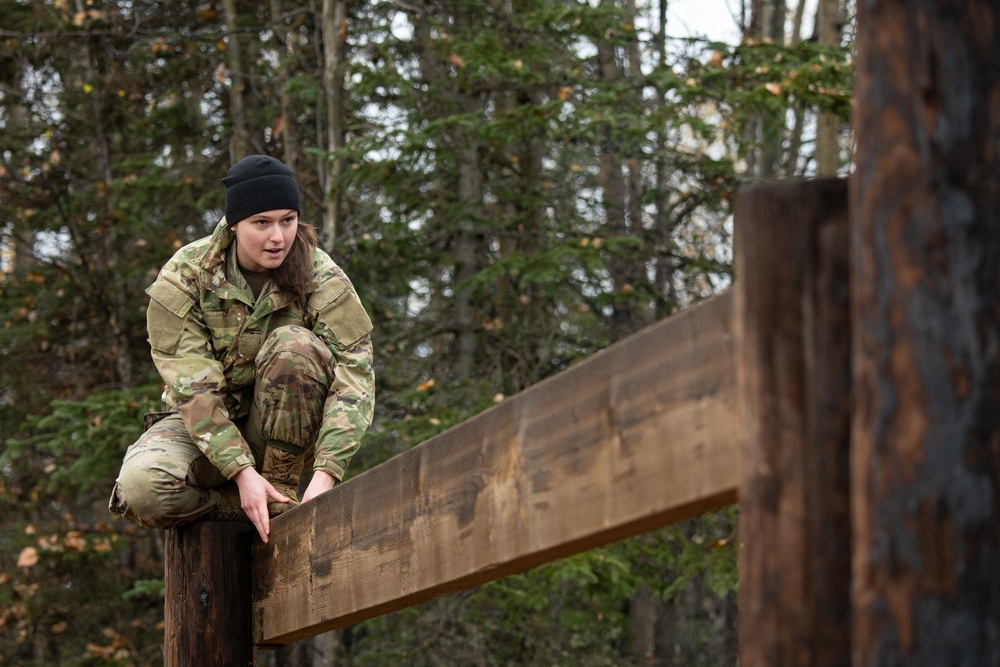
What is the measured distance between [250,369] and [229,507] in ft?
1.37

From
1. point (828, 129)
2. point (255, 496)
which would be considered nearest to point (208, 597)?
point (255, 496)

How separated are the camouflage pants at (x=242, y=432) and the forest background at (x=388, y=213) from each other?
4.00 metres

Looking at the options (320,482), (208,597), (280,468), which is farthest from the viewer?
(280,468)

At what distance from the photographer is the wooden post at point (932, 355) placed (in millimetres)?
1179

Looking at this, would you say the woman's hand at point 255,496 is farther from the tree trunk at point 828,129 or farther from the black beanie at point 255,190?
the tree trunk at point 828,129

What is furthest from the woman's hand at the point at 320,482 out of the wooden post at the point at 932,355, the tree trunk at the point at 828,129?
the tree trunk at the point at 828,129

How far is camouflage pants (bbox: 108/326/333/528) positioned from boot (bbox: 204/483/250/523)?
0.01m

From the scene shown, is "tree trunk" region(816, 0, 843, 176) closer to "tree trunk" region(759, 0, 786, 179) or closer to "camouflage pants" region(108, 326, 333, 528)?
"tree trunk" region(759, 0, 786, 179)

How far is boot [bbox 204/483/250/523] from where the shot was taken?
3.27m

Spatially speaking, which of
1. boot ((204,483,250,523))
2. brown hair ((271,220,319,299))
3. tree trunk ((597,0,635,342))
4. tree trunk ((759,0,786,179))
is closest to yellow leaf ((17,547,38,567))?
tree trunk ((597,0,635,342))

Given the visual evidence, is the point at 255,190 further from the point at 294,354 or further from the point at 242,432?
the point at 242,432

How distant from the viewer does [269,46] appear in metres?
10.6

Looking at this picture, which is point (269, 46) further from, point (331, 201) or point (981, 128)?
point (981, 128)

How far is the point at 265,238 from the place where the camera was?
340 centimetres
